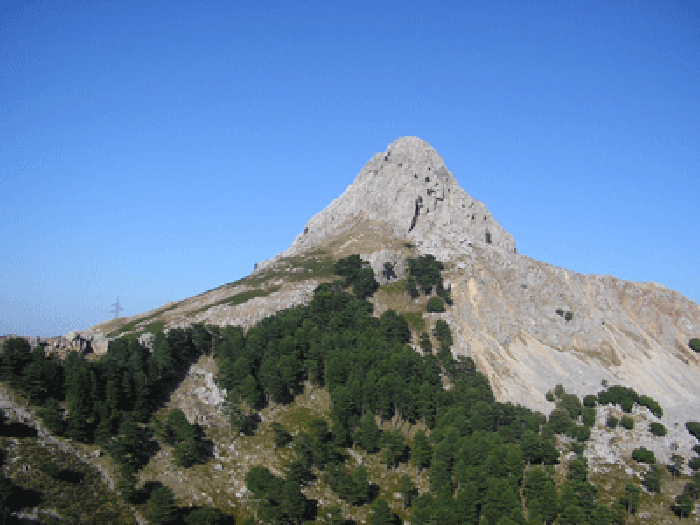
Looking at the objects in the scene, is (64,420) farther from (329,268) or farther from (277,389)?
(329,268)

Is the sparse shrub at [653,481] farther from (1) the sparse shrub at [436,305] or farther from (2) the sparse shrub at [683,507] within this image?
(1) the sparse shrub at [436,305]

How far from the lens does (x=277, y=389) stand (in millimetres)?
124750

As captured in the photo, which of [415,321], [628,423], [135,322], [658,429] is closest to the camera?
[658,429]

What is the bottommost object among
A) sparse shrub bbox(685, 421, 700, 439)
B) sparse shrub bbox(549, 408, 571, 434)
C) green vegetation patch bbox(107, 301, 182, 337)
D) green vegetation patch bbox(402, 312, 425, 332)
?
sparse shrub bbox(685, 421, 700, 439)

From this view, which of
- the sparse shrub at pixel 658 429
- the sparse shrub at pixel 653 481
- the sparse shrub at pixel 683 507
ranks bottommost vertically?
the sparse shrub at pixel 683 507

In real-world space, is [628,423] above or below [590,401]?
below

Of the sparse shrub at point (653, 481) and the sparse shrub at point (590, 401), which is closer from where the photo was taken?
the sparse shrub at point (653, 481)

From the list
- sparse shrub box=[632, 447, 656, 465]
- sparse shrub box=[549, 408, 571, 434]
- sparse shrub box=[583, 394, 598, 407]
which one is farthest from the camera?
sparse shrub box=[583, 394, 598, 407]

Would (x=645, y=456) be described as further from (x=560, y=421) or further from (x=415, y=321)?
(x=415, y=321)

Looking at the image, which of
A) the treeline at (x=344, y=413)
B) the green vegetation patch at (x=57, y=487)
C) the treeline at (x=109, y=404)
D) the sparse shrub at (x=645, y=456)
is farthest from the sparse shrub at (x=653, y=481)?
the green vegetation patch at (x=57, y=487)

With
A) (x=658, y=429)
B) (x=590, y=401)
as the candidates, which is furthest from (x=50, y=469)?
(x=658, y=429)

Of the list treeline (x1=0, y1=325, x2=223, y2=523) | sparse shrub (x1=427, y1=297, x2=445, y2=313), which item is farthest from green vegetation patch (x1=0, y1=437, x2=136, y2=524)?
sparse shrub (x1=427, y1=297, x2=445, y2=313)

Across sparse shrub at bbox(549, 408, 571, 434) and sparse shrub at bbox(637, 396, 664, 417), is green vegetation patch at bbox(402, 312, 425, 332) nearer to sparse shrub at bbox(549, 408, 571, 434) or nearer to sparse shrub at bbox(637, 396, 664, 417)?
sparse shrub at bbox(549, 408, 571, 434)

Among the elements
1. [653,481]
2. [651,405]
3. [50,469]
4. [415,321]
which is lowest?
[653,481]
